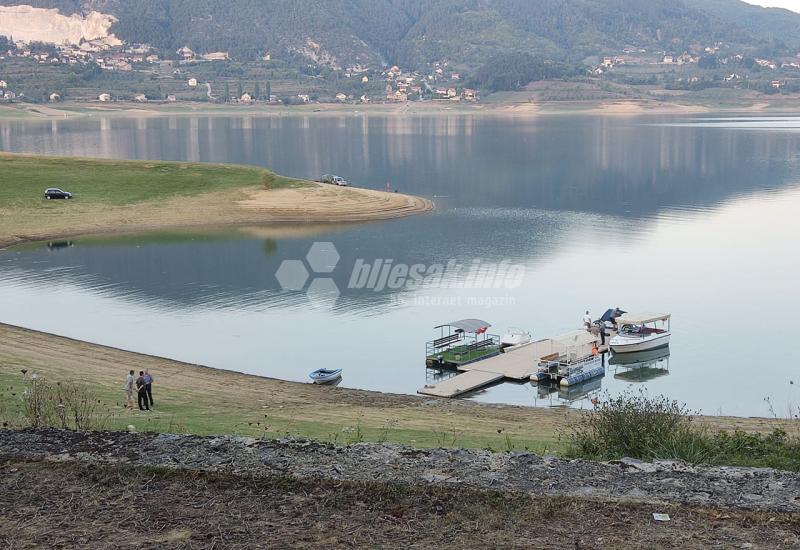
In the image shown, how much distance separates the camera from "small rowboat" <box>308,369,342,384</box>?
27.5 metres

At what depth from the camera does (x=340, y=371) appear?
92.9 feet

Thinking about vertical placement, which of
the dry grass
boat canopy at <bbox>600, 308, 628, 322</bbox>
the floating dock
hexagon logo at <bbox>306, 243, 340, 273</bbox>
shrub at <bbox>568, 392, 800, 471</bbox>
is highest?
the dry grass

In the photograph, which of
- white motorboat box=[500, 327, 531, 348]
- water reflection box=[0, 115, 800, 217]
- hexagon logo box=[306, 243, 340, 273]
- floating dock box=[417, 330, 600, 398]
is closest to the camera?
floating dock box=[417, 330, 600, 398]

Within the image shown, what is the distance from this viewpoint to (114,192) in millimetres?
65625

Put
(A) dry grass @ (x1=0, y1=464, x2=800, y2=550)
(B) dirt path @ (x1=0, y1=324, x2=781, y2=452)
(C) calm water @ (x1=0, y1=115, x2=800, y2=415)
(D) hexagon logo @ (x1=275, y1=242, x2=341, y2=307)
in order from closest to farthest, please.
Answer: (A) dry grass @ (x1=0, y1=464, x2=800, y2=550) < (B) dirt path @ (x1=0, y1=324, x2=781, y2=452) < (C) calm water @ (x1=0, y1=115, x2=800, y2=415) < (D) hexagon logo @ (x1=275, y1=242, x2=341, y2=307)

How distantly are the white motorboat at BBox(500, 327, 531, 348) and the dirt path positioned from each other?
674cm

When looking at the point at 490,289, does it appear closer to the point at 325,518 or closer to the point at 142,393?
the point at 142,393

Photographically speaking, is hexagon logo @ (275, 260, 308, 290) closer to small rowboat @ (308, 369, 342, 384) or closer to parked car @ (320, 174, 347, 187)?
small rowboat @ (308, 369, 342, 384)

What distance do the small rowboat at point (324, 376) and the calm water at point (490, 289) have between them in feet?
1.45

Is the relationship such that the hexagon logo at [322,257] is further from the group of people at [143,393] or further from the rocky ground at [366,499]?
the rocky ground at [366,499]

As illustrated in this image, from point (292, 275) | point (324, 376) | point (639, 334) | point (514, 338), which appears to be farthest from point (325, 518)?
point (292, 275)

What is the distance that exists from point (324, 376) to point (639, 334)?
1122cm

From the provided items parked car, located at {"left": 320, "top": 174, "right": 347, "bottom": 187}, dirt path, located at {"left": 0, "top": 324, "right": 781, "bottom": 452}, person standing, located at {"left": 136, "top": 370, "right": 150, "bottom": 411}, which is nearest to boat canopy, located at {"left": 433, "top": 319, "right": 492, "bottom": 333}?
dirt path, located at {"left": 0, "top": 324, "right": 781, "bottom": 452}

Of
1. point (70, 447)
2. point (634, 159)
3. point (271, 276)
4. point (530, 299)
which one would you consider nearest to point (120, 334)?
point (271, 276)
